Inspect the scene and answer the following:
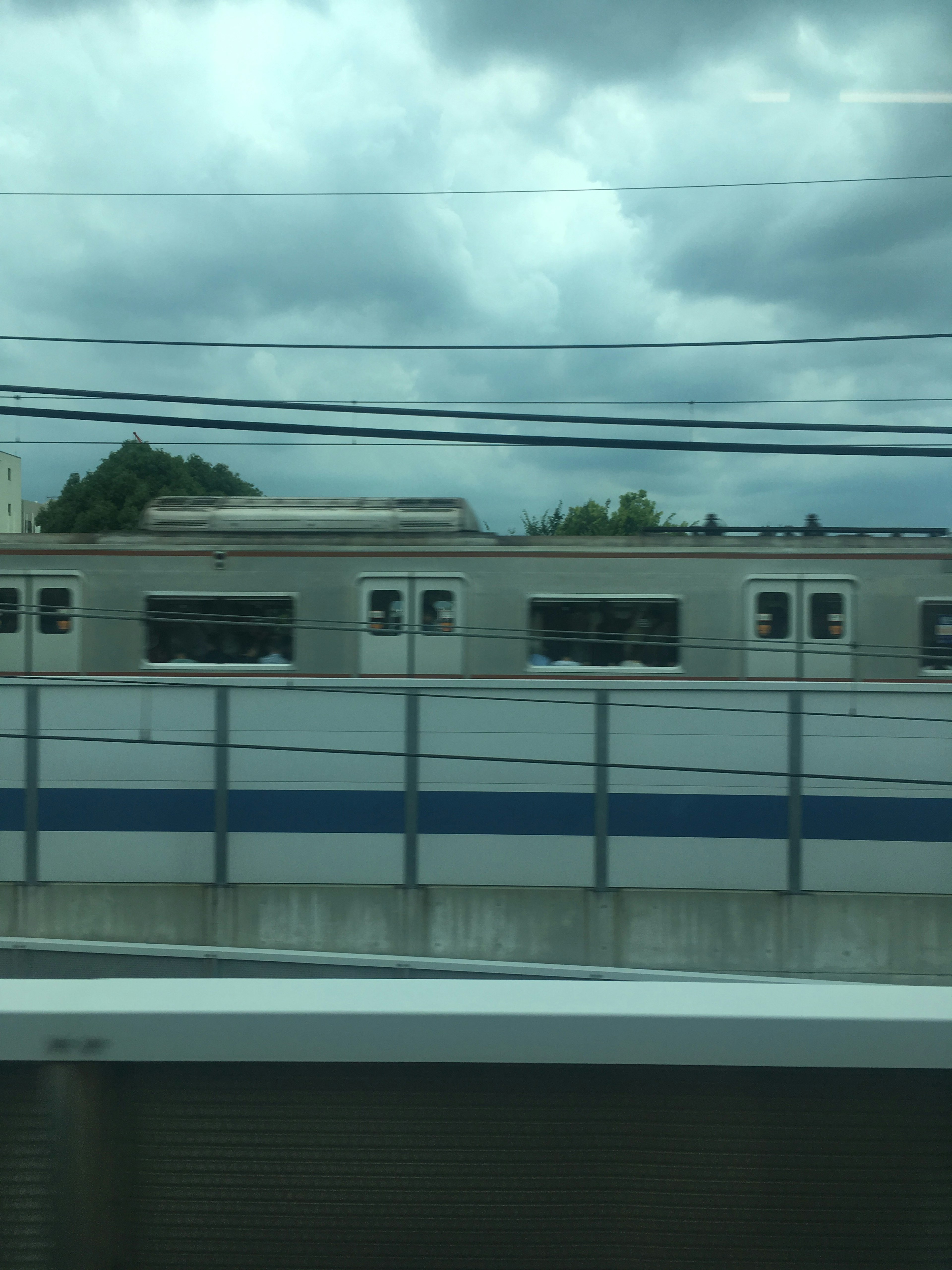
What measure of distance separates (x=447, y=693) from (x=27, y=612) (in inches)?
195

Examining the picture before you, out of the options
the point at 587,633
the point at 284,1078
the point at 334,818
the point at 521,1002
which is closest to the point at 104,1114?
the point at 284,1078

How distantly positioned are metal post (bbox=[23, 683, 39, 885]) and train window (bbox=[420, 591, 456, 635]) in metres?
5.69

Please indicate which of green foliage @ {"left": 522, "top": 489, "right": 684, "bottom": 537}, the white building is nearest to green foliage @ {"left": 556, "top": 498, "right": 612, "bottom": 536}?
green foliage @ {"left": 522, "top": 489, "right": 684, "bottom": 537}

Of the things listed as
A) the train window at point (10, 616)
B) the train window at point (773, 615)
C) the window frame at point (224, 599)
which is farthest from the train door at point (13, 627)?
the train window at point (773, 615)

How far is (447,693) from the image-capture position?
8.12m

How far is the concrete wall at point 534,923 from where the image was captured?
762 centimetres

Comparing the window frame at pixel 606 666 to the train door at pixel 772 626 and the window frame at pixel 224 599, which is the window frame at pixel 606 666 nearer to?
the train door at pixel 772 626

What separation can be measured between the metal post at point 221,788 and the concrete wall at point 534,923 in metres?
0.19

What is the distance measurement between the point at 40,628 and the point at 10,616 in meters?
0.49

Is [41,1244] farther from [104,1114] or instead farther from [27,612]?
[27,612]

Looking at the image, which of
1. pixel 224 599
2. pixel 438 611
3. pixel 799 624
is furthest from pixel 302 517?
pixel 799 624

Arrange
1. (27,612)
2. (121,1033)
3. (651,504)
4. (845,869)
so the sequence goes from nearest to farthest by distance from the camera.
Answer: (121,1033)
(845,869)
(27,612)
(651,504)

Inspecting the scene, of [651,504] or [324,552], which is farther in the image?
[651,504]

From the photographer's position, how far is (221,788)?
26.3 ft
